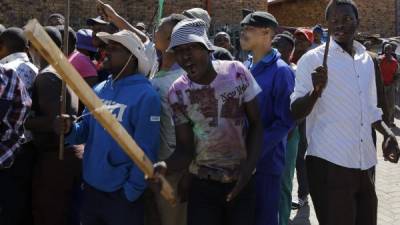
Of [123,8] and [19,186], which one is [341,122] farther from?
[123,8]

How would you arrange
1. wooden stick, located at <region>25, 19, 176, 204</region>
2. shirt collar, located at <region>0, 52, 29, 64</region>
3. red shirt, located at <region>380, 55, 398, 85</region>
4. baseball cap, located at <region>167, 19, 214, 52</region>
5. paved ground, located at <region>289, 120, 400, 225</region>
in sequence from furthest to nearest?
red shirt, located at <region>380, 55, 398, 85</region>
paved ground, located at <region>289, 120, 400, 225</region>
shirt collar, located at <region>0, 52, 29, 64</region>
baseball cap, located at <region>167, 19, 214, 52</region>
wooden stick, located at <region>25, 19, 176, 204</region>

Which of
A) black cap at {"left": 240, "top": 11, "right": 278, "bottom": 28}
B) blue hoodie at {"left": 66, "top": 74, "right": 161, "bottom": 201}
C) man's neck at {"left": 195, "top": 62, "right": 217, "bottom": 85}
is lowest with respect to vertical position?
blue hoodie at {"left": 66, "top": 74, "right": 161, "bottom": 201}

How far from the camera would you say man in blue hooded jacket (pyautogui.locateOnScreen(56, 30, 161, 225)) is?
9.97ft

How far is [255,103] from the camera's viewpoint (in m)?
3.00

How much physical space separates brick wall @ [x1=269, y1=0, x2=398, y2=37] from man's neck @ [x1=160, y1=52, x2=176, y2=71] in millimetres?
16364

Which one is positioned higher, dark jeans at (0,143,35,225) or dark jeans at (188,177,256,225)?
dark jeans at (188,177,256,225)

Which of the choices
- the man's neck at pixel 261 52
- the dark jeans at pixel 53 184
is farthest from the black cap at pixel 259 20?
the dark jeans at pixel 53 184

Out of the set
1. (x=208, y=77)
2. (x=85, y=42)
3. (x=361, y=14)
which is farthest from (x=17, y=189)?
(x=361, y=14)

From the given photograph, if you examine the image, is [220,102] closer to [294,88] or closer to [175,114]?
[175,114]

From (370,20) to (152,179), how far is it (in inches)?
795

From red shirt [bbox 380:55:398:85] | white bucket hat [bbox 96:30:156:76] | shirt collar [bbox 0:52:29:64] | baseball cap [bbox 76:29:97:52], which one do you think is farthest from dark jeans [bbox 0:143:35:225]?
red shirt [bbox 380:55:398:85]

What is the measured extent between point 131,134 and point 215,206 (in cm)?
61

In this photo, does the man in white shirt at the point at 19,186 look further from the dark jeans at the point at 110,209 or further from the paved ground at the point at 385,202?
the paved ground at the point at 385,202

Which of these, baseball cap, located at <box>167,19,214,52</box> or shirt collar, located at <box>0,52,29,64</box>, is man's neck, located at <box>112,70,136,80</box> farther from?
shirt collar, located at <box>0,52,29,64</box>
